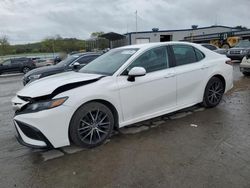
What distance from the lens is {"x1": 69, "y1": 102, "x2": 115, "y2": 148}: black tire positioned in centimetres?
344

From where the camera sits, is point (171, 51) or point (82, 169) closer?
point (82, 169)

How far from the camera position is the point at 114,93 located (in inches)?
147

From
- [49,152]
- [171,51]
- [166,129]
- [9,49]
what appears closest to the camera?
[49,152]

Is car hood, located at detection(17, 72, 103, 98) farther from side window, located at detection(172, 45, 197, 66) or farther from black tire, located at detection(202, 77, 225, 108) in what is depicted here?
black tire, located at detection(202, 77, 225, 108)

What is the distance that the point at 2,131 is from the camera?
15.3ft

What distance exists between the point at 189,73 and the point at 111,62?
5.42 ft

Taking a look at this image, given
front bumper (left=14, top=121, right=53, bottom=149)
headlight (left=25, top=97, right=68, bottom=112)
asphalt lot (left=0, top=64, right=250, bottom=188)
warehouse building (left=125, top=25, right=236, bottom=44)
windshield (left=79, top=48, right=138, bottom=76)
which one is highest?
warehouse building (left=125, top=25, right=236, bottom=44)

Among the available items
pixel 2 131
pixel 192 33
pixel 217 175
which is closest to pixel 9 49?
pixel 192 33

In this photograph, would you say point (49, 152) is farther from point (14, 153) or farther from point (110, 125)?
point (110, 125)

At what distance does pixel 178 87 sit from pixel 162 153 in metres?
1.65

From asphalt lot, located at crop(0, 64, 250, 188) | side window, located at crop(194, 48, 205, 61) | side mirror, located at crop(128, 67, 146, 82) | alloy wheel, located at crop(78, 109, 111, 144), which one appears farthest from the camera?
side window, located at crop(194, 48, 205, 61)

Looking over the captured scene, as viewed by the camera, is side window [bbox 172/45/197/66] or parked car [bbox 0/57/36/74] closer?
side window [bbox 172/45/197/66]

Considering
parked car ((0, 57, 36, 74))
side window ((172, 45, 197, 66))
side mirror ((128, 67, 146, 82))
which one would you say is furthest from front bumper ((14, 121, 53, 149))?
parked car ((0, 57, 36, 74))

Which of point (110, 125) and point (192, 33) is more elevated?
point (192, 33)
